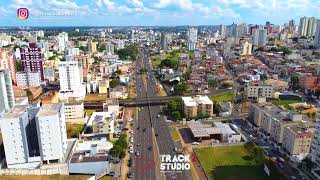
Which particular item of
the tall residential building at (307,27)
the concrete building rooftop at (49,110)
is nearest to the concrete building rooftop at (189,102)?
the concrete building rooftop at (49,110)

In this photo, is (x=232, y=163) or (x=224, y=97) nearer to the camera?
(x=232, y=163)

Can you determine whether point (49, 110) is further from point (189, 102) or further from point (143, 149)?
point (189, 102)

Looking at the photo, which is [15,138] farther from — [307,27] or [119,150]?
[307,27]

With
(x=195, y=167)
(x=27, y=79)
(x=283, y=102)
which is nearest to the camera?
(x=195, y=167)

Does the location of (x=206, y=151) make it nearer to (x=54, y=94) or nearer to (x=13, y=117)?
(x=13, y=117)

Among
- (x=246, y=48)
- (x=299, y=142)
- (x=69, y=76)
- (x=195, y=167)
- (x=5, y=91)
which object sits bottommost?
(x=195, y=167)

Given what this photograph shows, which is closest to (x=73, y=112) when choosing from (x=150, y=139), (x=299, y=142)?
(x=150, y=139)

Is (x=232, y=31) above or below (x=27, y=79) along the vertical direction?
above

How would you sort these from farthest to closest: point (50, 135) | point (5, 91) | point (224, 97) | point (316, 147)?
1. point (224, 97)
2. point (5, 91)
3. point (50, 135)
4. point (316, 147)
